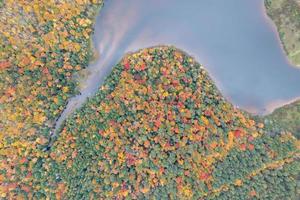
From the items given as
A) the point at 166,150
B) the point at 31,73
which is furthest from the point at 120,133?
the point at 31,73

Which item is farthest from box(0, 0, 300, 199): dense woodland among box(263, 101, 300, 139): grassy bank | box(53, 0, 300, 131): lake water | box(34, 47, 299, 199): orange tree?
box(53, 0, 300, 131): lake water

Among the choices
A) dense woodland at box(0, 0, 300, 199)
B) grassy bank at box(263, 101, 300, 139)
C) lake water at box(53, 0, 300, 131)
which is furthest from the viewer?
lake water at box(53, 0, 300, 131)

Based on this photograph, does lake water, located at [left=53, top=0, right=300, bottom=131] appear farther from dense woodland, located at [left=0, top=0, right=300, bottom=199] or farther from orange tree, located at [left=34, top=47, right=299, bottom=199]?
orange tree, located at [left=34, top=47, right=299, bottom=199]

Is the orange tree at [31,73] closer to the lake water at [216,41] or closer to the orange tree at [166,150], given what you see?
the orange tree at [166,150]

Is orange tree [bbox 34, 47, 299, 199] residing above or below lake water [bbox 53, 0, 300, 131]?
below

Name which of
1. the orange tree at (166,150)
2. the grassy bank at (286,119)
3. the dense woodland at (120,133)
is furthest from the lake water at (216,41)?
the orange tree at (166,150)
